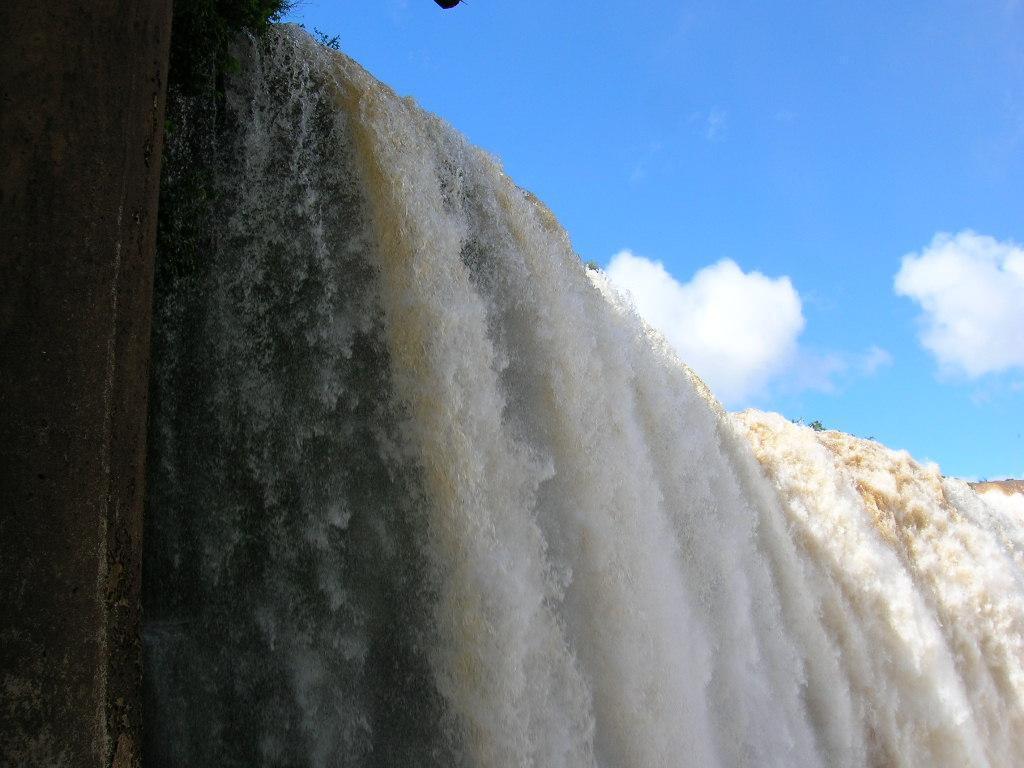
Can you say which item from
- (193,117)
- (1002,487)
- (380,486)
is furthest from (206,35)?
(1002,487)

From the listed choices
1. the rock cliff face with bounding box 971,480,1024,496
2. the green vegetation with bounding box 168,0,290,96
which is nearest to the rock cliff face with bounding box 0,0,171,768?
the green vegetation with bounding box 168,0,290,96

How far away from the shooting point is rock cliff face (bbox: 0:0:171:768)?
293 cm

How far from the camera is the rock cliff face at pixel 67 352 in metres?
2.93

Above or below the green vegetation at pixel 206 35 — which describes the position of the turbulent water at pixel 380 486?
below

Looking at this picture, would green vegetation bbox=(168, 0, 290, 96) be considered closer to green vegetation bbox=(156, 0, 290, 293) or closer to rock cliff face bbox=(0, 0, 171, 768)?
green vegetation bbox=(156, 0, 290, 293)

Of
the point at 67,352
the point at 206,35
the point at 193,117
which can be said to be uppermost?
the point at 206,35

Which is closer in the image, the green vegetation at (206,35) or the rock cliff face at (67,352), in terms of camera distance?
the rock cliff face at (67,352)

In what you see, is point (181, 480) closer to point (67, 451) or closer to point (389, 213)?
point (389, 213)

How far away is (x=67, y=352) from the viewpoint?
3.09m

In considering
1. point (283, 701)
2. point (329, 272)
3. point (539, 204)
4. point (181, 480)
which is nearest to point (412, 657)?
point (283, 701)

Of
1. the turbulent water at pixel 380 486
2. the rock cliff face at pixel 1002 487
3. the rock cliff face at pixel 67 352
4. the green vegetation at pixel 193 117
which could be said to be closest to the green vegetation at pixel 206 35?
the green vegetation at pixel 193 117

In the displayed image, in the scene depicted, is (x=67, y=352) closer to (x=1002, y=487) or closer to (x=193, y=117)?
(x=193, y=117)

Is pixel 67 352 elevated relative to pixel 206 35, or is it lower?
lower

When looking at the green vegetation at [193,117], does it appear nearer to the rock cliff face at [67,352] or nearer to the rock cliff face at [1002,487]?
the rock cliff face at [67,352]
